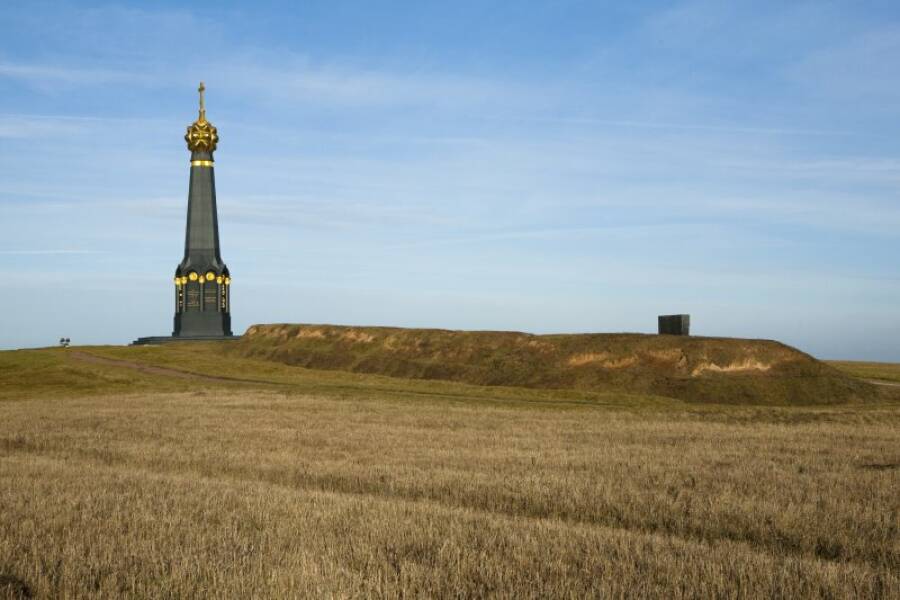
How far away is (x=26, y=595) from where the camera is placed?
932 cm

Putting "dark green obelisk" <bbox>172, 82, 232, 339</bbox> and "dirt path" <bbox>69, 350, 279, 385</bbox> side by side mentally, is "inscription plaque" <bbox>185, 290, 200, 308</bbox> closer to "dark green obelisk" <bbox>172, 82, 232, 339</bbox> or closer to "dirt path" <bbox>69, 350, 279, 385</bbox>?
"dark green obelisk" <bbox>172, 82, 232, 339</bbox>

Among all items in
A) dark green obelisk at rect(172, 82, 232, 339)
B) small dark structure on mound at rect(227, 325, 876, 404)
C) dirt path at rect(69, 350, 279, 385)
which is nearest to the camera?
small dark structure on mound at rect(227, 325, 876, 404)

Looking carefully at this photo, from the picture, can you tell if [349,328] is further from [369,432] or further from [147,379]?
[369,432]

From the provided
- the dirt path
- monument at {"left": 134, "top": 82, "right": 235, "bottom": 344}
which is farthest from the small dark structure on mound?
the dirt path

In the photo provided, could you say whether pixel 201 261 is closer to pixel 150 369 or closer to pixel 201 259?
pixel 201 259

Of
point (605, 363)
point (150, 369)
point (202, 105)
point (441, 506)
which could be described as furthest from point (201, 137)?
point (441, 506)

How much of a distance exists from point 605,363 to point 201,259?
147 feet

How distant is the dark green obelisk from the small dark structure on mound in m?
12.2

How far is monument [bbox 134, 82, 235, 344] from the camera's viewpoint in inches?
3243

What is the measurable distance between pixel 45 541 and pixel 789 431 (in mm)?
25248

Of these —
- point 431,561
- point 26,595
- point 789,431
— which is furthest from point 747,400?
point 26,595

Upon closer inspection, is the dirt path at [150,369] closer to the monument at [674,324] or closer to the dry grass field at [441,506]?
the dry grass field at [441,506]

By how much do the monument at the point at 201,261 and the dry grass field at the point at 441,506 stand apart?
48.9 m

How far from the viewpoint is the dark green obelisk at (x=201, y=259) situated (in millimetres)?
82375
